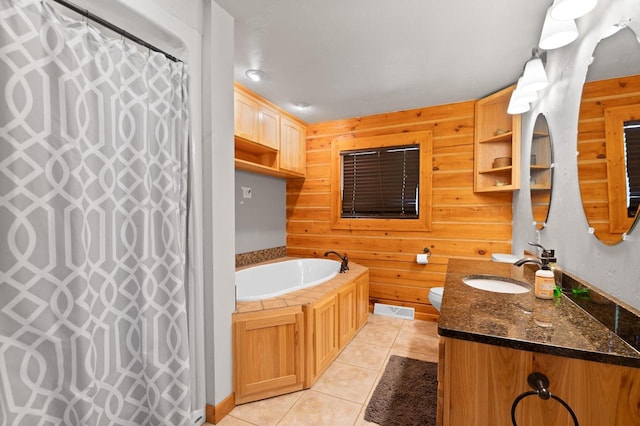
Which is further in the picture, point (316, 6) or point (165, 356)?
point (316, 6)

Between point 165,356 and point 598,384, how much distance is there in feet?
5.53

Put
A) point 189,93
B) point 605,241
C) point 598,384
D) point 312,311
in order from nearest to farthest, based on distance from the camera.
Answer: point 598,384, point 605,241, point 189,93, point 312,311

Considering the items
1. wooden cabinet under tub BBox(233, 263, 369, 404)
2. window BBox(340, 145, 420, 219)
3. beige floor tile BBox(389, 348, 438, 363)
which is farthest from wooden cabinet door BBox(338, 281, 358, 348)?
window BBox(340, 145, 420, 219)

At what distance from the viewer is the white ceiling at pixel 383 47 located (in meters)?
1.66

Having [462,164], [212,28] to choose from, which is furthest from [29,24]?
[462,164]

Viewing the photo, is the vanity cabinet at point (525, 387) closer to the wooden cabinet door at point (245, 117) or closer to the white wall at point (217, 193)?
the white wall at point (217, 193)

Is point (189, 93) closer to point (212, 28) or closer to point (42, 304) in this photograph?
point (212, 28)

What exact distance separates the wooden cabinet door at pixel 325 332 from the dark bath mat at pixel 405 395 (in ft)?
1.44

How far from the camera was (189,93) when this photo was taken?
5.13ft

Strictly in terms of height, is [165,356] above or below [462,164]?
below

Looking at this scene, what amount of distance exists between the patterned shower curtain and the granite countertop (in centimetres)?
133

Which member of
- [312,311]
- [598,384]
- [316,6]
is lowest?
[312,311]

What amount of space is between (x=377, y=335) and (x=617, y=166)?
2375 mm

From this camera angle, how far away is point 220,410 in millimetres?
1702
